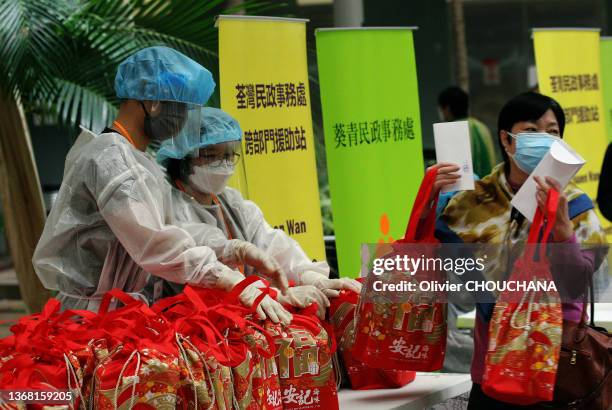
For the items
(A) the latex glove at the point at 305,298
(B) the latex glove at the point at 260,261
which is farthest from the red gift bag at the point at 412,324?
(B) the latex glove at the point at 260,261

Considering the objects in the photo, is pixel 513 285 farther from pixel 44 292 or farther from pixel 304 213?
pixel 44 292

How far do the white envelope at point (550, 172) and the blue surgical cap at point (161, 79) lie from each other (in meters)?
1.01

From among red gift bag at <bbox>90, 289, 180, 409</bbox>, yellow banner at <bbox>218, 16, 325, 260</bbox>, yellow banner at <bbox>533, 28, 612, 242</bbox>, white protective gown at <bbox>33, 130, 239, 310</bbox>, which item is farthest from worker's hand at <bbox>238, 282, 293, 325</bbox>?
yellow banner at <bbox>533, 28, 612, 242</bbox>

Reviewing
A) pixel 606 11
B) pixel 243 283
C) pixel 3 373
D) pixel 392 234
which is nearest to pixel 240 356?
pixel 243 283

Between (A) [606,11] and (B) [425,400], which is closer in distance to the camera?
(B) [425,400]

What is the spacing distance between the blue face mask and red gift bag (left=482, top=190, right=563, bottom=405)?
0.22 meters

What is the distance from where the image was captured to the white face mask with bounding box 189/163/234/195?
354 centimetres

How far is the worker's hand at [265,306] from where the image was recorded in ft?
10.2

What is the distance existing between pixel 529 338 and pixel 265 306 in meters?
0.74

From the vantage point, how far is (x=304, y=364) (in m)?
3.20

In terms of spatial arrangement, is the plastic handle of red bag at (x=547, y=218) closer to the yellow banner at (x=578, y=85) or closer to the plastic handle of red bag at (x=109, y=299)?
the plastic handle of red bag at (x=109, y=299)

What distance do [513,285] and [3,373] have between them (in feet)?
4.39

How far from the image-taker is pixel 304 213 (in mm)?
5168

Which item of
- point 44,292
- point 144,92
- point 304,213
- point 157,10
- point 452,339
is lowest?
point 452,339
